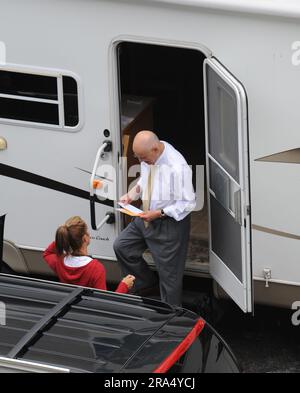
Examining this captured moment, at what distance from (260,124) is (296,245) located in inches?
34.0

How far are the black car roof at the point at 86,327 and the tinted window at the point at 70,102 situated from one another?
181cm

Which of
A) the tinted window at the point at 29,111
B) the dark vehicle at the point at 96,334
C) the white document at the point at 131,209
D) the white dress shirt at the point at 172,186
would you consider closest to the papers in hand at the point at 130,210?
the white document at the point at 131,209

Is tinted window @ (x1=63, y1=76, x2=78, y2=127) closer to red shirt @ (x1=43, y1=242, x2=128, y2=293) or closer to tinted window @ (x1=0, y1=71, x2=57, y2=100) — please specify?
tinted window @ (x1=0, y1=71, x2=57, y2=100)

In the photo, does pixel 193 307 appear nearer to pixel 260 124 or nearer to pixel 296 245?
pixel 296 245

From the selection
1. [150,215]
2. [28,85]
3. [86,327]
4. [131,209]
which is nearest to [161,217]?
[150,215]

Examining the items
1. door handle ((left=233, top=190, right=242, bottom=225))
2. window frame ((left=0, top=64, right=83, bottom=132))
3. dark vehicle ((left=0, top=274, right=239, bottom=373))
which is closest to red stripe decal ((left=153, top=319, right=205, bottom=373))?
dark vehicle ((left=0, top=274, right=239, bottom=373))

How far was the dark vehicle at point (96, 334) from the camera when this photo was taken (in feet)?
15.4

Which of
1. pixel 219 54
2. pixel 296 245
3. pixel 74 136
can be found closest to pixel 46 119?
pixel 74 136

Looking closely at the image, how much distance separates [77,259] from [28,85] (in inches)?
57.8

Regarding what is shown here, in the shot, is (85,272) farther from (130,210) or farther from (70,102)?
(70,102)

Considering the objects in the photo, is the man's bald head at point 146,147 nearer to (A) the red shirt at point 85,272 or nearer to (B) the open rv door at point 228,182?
(B) the open rv door at point 228,182

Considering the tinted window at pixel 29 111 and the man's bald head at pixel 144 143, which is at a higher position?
the tinted window at pixel 29 111

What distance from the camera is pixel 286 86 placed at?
20.6 ft

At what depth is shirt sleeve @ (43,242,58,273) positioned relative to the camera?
661cm
